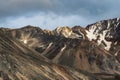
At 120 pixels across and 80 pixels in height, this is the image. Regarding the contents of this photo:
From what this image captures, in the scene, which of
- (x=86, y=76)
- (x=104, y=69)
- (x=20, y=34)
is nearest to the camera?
(x=86, y=76)

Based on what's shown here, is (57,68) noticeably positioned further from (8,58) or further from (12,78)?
(12,78)

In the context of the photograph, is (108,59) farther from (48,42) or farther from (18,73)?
(18,73)

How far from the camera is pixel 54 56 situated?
14850cm

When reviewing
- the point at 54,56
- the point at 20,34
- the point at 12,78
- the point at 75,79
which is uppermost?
the point at 20,34

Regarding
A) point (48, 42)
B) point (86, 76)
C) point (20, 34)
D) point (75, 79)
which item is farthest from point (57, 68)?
point (20, 34)

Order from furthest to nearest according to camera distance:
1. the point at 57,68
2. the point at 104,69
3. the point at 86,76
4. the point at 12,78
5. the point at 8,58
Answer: the point at 104,69 < the point at 86,76 < the point at 57,68 < the point at 8,58 < the point at 12,78

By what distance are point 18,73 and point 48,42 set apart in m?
148

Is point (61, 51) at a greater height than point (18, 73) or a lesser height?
greater

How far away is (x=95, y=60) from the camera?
483ft

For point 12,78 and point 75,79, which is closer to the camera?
point 12,78

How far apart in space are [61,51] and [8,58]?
125050 mm

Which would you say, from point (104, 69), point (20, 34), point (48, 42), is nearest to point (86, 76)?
point (104, 69)

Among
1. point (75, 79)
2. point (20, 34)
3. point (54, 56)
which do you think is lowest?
point (75, 79)

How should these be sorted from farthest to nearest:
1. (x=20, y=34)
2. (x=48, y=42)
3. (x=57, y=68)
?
1. (x=20, y=34)
2. (x=48, y=42)
3. (x=57, y=68)
